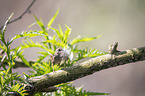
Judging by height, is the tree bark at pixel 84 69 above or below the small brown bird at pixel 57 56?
below

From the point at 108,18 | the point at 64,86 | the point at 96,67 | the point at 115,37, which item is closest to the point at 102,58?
the point at 96,67

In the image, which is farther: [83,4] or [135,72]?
[83,4]

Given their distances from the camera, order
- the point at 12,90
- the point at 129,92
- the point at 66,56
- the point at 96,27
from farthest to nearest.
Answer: the point at 96,27, the point at 129,92, the point at 66,56, the point at 12,90

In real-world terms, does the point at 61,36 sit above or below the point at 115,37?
below

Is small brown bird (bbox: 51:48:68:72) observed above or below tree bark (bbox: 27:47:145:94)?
above

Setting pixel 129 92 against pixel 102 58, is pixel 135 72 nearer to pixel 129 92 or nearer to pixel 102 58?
pixel 129 92

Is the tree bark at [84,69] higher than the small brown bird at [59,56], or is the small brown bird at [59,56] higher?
the small brown bird at [59,56]

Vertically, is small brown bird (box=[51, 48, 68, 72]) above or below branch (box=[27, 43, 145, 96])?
above

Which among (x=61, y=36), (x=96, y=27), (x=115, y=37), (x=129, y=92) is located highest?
(x=96, y=27)

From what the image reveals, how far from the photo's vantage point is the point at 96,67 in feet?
1.18

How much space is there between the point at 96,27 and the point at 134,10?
0.41m

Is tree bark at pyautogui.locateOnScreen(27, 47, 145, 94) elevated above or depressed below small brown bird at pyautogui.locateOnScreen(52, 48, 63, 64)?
below

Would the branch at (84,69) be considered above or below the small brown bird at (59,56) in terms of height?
below

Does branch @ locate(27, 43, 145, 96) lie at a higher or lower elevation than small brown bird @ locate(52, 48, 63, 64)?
lower
